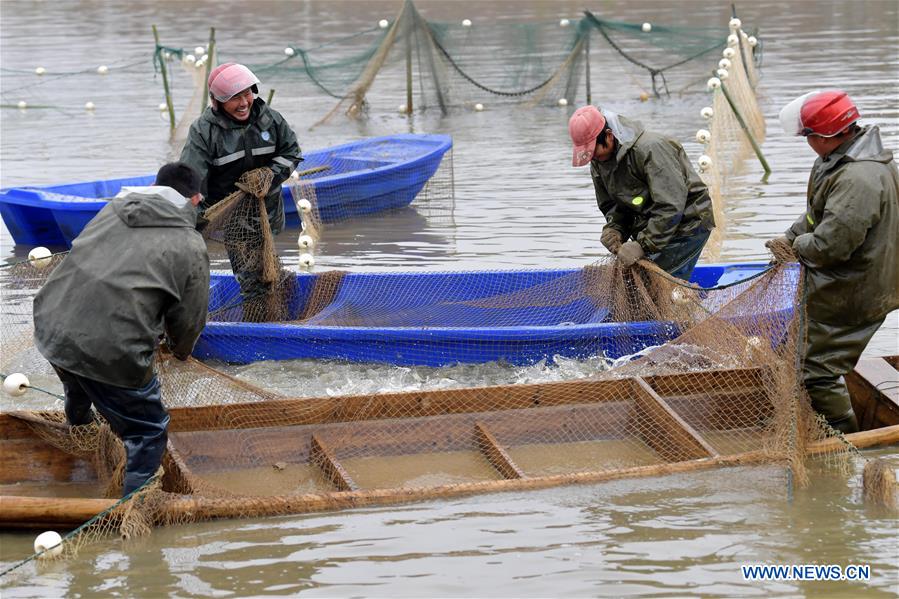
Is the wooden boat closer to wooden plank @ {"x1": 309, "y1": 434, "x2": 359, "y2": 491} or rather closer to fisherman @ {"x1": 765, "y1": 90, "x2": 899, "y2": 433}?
wooden plank @ {"x1": 309, "y1": 434, "x2": 359, "y2": 491}

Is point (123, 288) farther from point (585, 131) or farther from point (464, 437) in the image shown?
point (585, 131)

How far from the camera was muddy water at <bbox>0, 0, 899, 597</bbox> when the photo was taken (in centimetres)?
470

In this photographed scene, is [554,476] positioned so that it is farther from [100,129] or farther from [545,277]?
[100,129]

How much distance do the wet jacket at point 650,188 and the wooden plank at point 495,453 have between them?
1.68 m

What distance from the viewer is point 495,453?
18.6ft

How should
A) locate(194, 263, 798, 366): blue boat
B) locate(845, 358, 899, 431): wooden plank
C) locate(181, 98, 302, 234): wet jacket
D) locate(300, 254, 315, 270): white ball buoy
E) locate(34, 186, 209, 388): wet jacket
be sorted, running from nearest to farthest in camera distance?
locate(34, 186, 209, 388): wet jacket
locate(845, 358, 899, 431): wooden plank
locate(194, 263, 798, 366): blue boat
locate(181, 98, 302, 234): wet jacket
locate(300, 254, 315, 270): white ball buoy

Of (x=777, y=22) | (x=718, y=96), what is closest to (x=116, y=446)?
(x=718, y=96)

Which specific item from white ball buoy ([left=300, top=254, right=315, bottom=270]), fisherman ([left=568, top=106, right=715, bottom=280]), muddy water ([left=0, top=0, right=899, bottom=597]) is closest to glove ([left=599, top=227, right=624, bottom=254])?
fisherman ([left=568, top=106, right=715, bottom=280])

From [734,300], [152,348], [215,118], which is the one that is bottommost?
[734,300]

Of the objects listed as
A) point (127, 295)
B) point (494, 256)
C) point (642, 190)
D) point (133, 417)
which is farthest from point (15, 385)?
point (494, 256)

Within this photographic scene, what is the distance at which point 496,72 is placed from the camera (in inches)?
725

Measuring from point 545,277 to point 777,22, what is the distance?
17.2 meters

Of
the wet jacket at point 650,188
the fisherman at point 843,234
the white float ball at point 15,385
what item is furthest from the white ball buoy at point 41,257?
the fisherman at point 843,234

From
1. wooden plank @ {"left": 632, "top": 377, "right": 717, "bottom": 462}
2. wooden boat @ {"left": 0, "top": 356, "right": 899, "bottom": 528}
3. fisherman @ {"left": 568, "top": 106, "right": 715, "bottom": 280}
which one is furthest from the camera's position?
fisherman @ {"left": 568, "top": 106, "right": 715, "bottom": 280}
